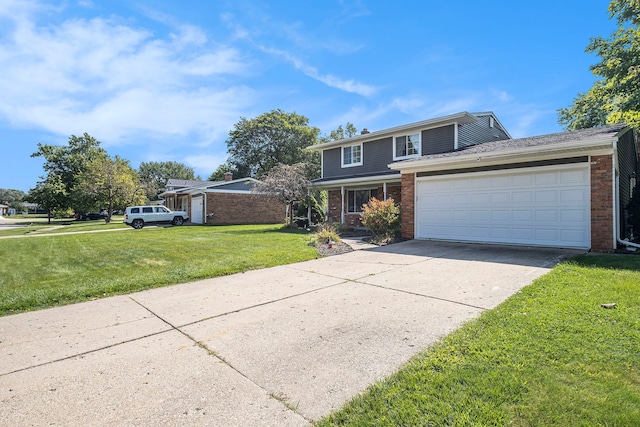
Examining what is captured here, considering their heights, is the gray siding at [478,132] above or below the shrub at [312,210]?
above

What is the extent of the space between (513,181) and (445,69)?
20.5 feet

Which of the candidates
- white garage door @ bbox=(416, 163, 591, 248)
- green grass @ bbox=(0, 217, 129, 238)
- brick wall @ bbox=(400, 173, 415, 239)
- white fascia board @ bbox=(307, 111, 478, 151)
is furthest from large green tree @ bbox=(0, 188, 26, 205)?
white garage door @ bbox=(416, 163, 591, 248)

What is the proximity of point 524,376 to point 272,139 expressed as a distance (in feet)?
139

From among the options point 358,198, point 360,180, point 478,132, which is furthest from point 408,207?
point 478,132

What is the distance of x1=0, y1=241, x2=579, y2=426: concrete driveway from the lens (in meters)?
2.47

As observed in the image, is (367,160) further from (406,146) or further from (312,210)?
(312,210)

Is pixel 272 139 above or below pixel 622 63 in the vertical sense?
above

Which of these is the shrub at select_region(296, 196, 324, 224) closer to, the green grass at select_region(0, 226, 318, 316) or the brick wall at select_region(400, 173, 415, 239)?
the brick wall at select_region(400, 173, 415, 239)

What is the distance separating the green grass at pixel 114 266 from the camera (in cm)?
589

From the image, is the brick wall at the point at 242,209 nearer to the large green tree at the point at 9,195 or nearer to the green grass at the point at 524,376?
the green grass at the point at 524,376

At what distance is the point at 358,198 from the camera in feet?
60.9

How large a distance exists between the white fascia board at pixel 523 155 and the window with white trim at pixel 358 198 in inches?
A: 228

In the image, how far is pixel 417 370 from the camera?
2.82 meters

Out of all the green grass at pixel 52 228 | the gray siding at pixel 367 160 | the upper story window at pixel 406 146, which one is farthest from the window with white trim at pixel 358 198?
the green grass at pixel 52 228
